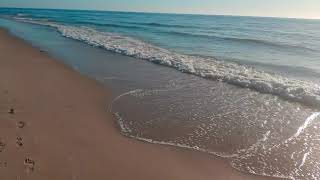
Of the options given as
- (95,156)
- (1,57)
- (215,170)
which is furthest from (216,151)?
(1,57)

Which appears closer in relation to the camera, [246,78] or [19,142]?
[19,142]

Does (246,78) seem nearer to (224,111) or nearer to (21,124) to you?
(224,111)

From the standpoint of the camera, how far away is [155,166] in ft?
17.7

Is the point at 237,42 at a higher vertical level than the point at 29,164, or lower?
higher

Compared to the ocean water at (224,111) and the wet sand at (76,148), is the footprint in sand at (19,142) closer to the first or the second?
the wet sand at (76,148)

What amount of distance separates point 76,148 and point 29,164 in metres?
0.86

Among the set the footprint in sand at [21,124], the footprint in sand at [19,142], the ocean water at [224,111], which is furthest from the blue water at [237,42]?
the footprint in sand at [19,142]

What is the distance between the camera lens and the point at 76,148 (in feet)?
18.7

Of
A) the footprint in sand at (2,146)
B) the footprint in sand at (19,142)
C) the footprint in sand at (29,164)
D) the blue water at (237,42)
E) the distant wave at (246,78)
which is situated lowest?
the footprint in sand at (29,164)

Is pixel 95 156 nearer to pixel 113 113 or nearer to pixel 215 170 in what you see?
pixel 215 170

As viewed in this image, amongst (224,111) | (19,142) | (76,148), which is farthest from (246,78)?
(19,142)

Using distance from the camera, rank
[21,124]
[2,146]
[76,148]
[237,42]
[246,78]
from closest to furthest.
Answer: [2,146] → [76,148] → [21,124] → [246,78] → [237,42]

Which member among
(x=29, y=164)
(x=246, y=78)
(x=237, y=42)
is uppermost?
(x=237, y=42)

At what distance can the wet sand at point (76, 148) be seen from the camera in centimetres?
500
